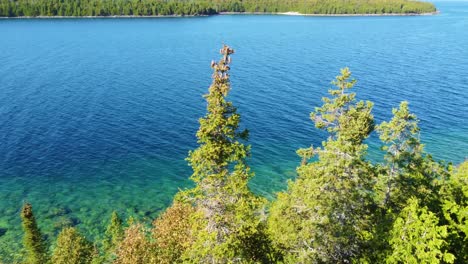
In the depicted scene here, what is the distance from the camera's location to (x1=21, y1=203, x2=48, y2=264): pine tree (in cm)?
4662

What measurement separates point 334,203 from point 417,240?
551cm

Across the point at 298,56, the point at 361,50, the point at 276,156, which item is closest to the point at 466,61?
the point at 361,50

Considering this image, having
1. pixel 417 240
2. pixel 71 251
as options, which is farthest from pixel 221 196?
pixel 71 251

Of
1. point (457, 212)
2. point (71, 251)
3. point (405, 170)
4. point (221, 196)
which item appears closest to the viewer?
point (221, 196)

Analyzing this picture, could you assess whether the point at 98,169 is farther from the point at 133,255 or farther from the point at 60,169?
the point at 133,255

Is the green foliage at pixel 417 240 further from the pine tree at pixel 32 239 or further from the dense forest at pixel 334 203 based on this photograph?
the pine tree at pixel 32 239

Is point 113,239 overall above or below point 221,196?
below

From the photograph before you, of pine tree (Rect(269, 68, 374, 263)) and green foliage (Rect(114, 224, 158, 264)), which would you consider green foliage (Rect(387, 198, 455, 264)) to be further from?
green foliage (Rect(114, 224, 158, 264))

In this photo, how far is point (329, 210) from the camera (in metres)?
25.8

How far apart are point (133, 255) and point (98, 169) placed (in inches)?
1871

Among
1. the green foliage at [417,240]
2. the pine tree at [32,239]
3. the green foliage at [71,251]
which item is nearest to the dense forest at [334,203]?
the green foliage at [417,240]

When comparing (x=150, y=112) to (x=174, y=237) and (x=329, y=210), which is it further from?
(x=329, y=210)

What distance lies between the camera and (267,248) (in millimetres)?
29703

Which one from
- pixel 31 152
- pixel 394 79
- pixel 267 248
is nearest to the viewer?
pixel 267 248
